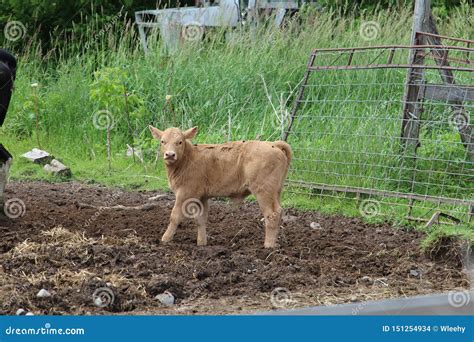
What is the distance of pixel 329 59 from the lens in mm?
13961

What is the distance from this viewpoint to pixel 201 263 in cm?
740

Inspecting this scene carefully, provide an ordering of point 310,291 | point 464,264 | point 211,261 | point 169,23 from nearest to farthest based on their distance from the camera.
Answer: point 310,291
point 211,261
point 464,264
point 169,23

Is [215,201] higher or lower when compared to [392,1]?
lower

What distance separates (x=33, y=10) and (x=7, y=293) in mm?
13488

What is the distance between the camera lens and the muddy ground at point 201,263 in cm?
652

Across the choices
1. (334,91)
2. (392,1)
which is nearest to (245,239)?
(334,91)

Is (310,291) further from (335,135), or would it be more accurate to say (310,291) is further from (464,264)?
(335,135)
